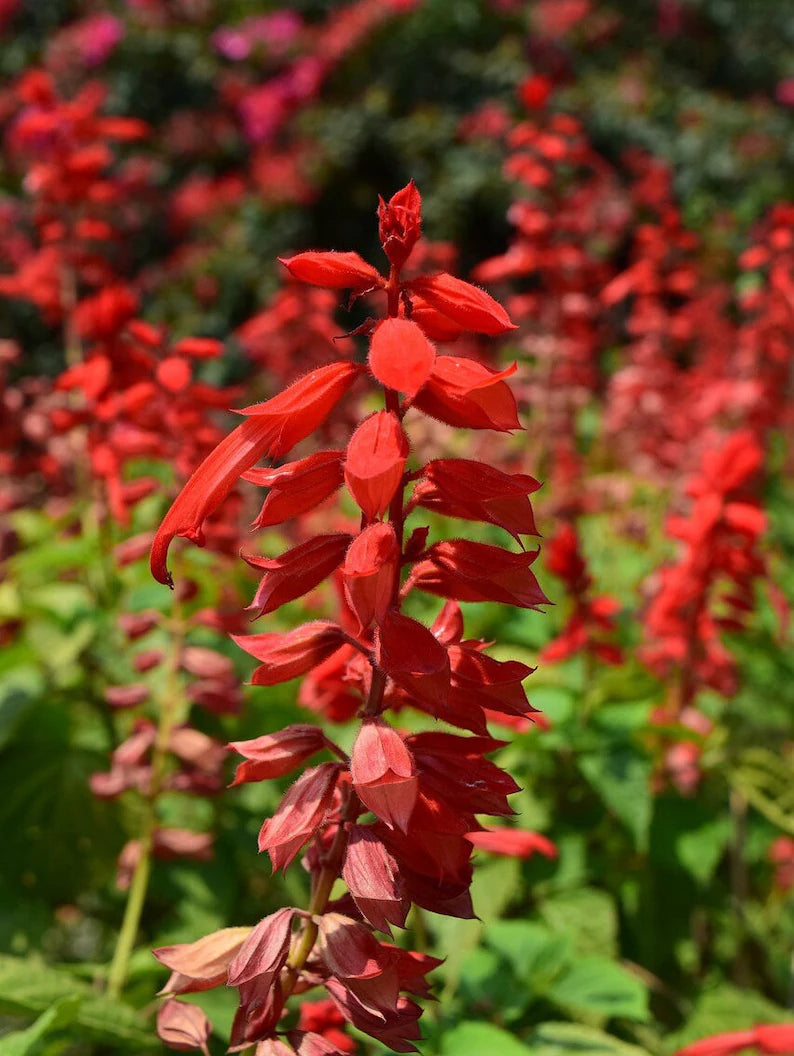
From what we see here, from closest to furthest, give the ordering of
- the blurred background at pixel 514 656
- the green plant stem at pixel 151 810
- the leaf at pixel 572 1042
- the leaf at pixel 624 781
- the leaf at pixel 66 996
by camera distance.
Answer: the leaf at pixel 66 996, the leaf at pixel 572 1042, the green plant stem at pixel 151 810, the blurred background at pixel 514 656, the leaf at pixel 624 781

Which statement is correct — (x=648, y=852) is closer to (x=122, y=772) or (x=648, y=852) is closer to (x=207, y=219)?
(x=122, y=772)

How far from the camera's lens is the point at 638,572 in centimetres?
333

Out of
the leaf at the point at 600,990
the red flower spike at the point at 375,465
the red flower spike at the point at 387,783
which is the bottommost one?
the leaf at the point at 600,990

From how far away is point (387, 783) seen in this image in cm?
84

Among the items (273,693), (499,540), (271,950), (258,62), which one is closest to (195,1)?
(258,62)

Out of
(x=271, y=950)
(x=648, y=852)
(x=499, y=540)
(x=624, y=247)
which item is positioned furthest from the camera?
(x=624, y=247)

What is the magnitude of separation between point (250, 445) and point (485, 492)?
19 cm

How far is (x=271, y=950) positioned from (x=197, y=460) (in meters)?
1.21

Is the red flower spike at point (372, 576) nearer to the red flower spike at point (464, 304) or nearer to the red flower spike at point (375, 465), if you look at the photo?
the red flower spike at point (375, 465)

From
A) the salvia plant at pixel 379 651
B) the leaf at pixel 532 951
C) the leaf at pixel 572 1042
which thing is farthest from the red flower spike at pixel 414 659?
the leaf at pixel 532 951

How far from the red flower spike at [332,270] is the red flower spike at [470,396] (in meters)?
0.10

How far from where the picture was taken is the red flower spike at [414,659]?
85 cm

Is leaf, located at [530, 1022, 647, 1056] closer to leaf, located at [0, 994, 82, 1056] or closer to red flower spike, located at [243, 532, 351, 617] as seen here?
leaf, located at [0, 994, 82, 1056]

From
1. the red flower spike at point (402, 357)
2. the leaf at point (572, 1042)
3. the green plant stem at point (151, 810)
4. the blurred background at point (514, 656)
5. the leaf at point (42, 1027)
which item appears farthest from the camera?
the blurred background at point (514, 656)
